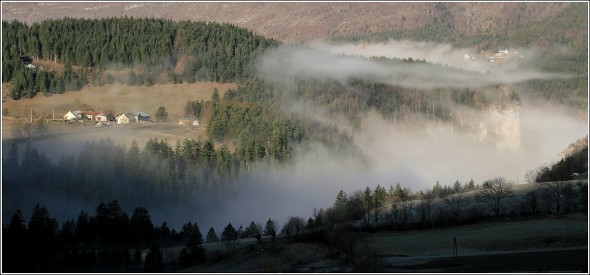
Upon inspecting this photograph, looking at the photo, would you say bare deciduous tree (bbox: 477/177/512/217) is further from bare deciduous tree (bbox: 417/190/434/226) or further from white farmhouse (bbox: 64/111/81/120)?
white farmhouse (bbox: 64/111/81/120)

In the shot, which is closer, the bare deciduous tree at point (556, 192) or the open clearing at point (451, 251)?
the open clearing at point (451, 251)

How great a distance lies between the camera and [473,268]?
8025 cm

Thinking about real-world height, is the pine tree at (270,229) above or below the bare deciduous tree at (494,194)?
below

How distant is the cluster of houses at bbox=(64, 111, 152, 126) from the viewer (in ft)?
463

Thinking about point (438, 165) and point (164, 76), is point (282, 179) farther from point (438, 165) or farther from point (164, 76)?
point (438, 165)

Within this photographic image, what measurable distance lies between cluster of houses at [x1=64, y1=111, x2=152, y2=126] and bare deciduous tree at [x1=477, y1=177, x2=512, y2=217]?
61.3m

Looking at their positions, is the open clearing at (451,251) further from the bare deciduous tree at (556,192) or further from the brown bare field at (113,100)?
the brown bare field at (113,100)

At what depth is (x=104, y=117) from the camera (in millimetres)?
144000

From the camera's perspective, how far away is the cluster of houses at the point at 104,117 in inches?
5556

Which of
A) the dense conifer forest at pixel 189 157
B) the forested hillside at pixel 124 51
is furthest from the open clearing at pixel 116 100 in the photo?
the forested hillside at pixel 124 51

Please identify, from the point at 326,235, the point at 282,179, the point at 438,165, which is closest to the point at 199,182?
the point at 282,179

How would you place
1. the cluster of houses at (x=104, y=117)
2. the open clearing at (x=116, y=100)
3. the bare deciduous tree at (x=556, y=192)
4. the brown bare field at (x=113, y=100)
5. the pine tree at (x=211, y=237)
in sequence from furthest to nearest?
the open clearing at (x=116, y=100) < the brown bare field at (x=113, y=100) < the cluster of houses at (x=104, y=117) < the bare deciduous tree at (x=556, y=192) < the pine tree at (x=211, y=237)

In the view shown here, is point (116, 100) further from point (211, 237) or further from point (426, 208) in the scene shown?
point (426, 208)

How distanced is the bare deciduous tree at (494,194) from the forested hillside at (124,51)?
182 feet
